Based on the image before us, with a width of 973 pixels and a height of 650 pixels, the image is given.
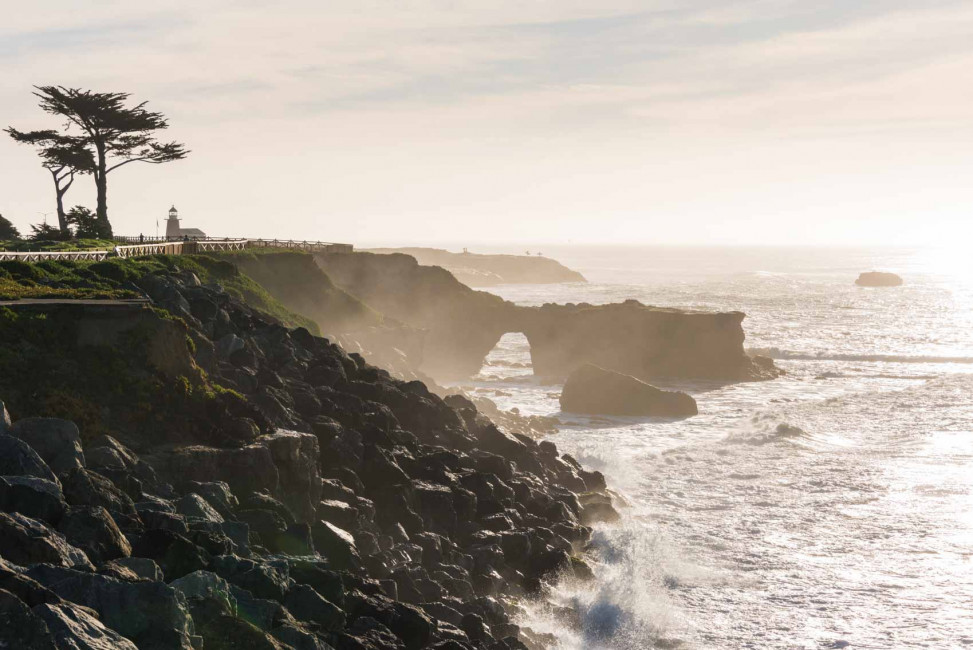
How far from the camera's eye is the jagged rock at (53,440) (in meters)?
16.8

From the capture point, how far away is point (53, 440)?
56.1ft

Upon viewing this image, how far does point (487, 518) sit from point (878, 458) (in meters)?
21.8

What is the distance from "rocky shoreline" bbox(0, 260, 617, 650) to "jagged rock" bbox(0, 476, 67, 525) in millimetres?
27

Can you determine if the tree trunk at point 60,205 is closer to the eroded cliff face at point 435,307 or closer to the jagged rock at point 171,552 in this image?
the eroded cliff face at point 435,307

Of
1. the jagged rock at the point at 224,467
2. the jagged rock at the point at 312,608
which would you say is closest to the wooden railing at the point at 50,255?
the jagged rock at the point at 224,467

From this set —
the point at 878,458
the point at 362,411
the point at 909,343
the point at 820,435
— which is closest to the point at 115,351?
the point at 362,411

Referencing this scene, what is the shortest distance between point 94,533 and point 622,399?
39.7 meters

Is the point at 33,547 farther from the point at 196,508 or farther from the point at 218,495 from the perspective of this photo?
the point at 218,495

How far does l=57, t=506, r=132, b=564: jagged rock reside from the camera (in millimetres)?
14062

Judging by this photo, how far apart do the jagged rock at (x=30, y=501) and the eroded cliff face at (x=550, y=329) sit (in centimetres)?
5166

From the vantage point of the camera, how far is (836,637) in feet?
71.8

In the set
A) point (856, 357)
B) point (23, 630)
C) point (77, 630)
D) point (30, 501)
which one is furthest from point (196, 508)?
point (856, 357)

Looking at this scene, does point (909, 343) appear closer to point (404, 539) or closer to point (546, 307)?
point (546, 307)

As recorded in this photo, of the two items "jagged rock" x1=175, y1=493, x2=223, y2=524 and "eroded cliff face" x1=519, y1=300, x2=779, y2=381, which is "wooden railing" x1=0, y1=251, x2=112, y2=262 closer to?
"jagged rock" x1=175, y1=493, x2=223, y2=524
